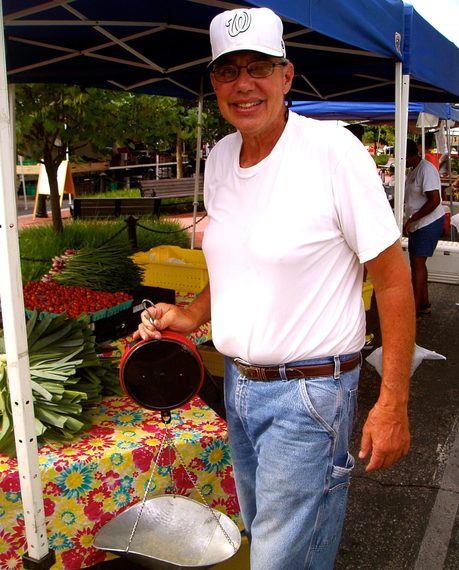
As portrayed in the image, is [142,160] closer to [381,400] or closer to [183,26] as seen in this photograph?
[183,26]

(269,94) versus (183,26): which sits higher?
(183,26)

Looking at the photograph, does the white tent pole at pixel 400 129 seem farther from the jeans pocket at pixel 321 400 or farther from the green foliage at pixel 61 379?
the jeans pocket at pixel 321 400

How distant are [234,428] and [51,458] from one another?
0.66 m

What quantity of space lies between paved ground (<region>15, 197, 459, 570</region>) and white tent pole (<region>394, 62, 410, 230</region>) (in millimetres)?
1341

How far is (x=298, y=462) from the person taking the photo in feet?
4.98

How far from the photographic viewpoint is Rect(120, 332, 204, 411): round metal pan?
1.83 m

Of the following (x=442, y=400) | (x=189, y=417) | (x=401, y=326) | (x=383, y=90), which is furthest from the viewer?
(x=383, y=90)

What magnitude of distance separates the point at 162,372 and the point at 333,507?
0.64 metres

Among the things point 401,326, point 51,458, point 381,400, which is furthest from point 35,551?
point 401,326

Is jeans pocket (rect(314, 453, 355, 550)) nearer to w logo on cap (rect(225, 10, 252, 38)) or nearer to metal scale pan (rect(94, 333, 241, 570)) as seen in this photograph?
metal scale pan (rect(94, 333, 241, 570))

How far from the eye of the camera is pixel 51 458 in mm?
1989

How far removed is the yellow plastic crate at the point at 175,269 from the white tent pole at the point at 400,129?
153cm

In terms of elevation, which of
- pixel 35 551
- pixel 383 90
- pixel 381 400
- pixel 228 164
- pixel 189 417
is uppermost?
pixel 383 90

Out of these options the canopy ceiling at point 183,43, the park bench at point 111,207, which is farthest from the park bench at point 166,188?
the canopy ceiling at point 183,43
